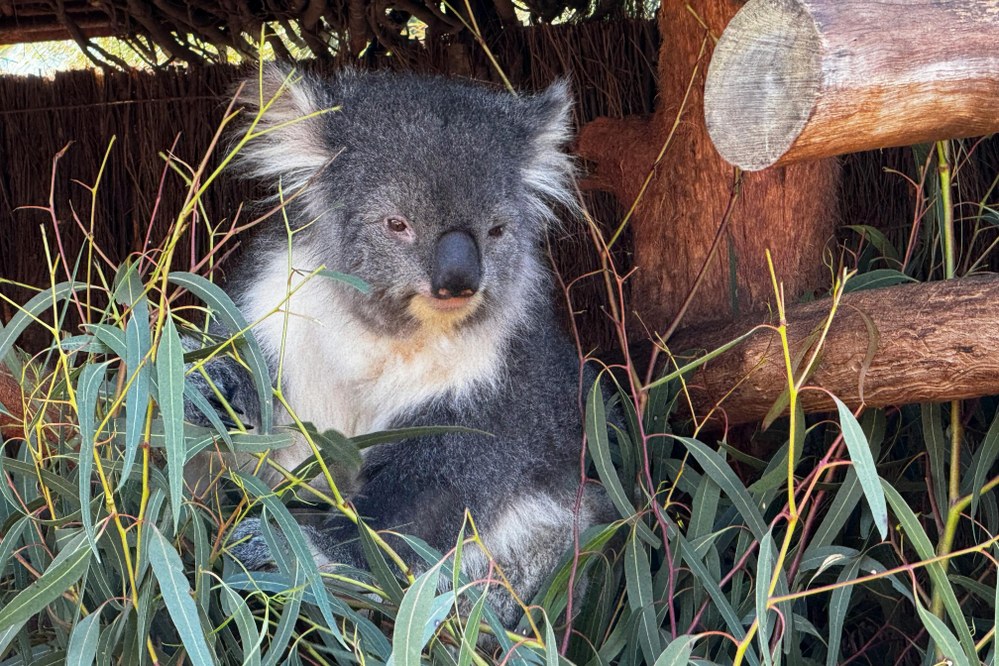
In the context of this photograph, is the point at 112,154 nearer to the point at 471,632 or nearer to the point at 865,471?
the point at 471,632

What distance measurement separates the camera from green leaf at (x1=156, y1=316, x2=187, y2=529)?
163 centimetres

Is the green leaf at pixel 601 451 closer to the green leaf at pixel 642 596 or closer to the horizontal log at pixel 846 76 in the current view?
the green leaf at pixel 642 596

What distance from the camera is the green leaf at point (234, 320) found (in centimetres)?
194

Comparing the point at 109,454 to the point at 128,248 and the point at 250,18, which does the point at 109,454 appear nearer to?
the point at 250,18

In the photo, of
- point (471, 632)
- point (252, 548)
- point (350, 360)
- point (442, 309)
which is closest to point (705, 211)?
point (442, 309)

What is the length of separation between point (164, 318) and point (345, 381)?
36.9 inches

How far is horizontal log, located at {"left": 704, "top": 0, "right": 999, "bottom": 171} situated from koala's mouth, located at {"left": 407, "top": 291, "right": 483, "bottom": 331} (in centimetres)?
70

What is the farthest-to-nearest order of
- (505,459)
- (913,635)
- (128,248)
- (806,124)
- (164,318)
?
(128,248), (913,635), (505,459), (806,124), (164,318)

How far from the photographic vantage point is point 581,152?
143 inches

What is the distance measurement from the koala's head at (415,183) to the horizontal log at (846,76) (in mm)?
642

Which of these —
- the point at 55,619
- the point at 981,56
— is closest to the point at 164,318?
the point at 55,619

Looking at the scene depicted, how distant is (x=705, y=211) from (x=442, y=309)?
3.28ft

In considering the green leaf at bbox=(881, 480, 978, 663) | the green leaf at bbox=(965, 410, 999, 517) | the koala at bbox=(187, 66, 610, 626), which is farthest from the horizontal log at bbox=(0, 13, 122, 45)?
the green leaf at bbox=(881, 480, 978, 663)

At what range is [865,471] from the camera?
5.53 ft
